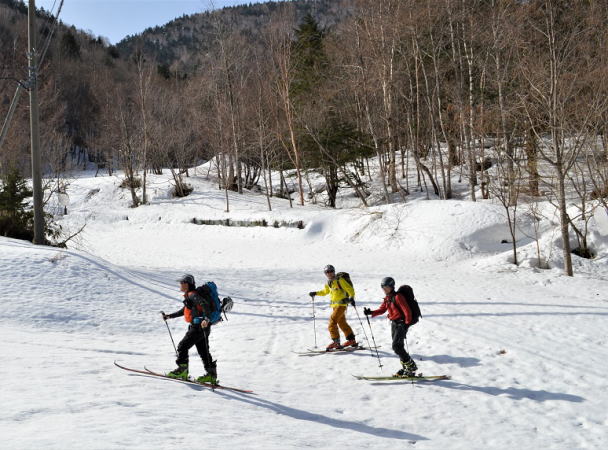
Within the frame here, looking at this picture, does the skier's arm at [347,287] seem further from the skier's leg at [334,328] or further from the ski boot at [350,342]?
the ski boot at [350,342]

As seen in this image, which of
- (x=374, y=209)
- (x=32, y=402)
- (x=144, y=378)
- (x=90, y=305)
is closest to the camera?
(x=32, y=402)

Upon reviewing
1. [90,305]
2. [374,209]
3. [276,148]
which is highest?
[276,148]

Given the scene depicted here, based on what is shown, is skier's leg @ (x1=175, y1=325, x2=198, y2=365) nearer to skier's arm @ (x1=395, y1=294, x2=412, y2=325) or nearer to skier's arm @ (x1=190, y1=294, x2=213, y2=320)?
skier's arm @ (x1=190, y1=294, x2=213, y2=320)

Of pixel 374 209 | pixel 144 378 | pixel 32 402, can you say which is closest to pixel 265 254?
pixel 374 209

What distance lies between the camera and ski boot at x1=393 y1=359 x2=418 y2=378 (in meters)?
7.15

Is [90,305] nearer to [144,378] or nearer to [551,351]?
[144,378]

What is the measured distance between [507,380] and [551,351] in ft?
5.88

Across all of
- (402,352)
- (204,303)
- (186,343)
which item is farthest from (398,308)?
(186,343)

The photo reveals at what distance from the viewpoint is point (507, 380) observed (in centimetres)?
711

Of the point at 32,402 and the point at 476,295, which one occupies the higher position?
the point at 32,402

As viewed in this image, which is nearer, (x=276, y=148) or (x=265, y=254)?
(x=265, y=254)

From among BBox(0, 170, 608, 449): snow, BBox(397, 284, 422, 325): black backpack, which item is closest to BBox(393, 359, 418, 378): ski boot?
BBox(0, 170, 608, 449): snow

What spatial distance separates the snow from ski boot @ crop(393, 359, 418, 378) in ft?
0.57

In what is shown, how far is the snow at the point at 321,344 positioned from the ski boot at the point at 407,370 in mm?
173
